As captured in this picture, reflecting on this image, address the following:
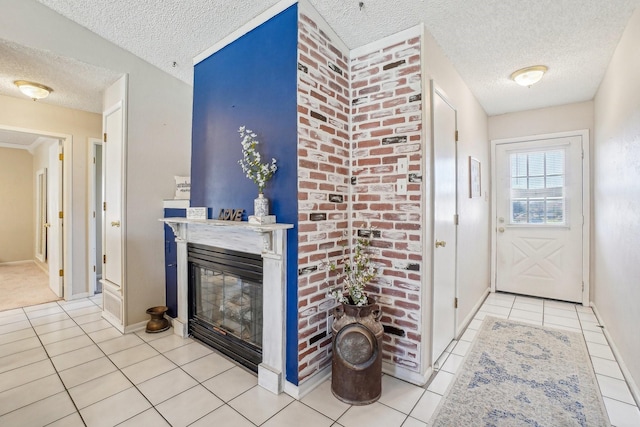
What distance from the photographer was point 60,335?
9.52ft

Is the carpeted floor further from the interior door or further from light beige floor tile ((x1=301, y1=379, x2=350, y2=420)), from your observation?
the interior door

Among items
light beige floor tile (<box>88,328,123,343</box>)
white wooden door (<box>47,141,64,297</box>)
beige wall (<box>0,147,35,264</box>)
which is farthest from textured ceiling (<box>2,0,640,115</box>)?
beige wall (<box>0,147,35,264</box>)

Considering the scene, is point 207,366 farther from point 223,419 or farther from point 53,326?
point 53,326

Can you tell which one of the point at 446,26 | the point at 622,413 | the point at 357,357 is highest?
the point at 446,26

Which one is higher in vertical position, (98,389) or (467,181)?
(467,181)

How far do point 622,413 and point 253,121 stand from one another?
10.0ft

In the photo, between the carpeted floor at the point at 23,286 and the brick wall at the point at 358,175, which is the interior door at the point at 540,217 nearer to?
the brick wall at the point at 358,175

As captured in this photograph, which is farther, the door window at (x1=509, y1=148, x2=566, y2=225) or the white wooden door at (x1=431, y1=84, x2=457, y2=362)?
the door window at (x1=509, y1=148, x2=566, y2=225)

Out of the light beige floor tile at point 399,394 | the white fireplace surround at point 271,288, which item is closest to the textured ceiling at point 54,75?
the white fireplace surround at point 271,288

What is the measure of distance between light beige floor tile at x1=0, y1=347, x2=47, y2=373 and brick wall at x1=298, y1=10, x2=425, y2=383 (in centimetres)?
221

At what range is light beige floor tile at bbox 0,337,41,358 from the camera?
259cm

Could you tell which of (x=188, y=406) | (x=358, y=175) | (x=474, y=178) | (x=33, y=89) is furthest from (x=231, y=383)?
(x=33, y=89)

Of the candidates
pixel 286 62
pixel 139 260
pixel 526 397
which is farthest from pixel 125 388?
pixel 526 397

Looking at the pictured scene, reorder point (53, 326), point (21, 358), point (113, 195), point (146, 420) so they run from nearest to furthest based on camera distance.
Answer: point (146, 420) → point (21, 358) → point (53, 326) → point (113, 195)
